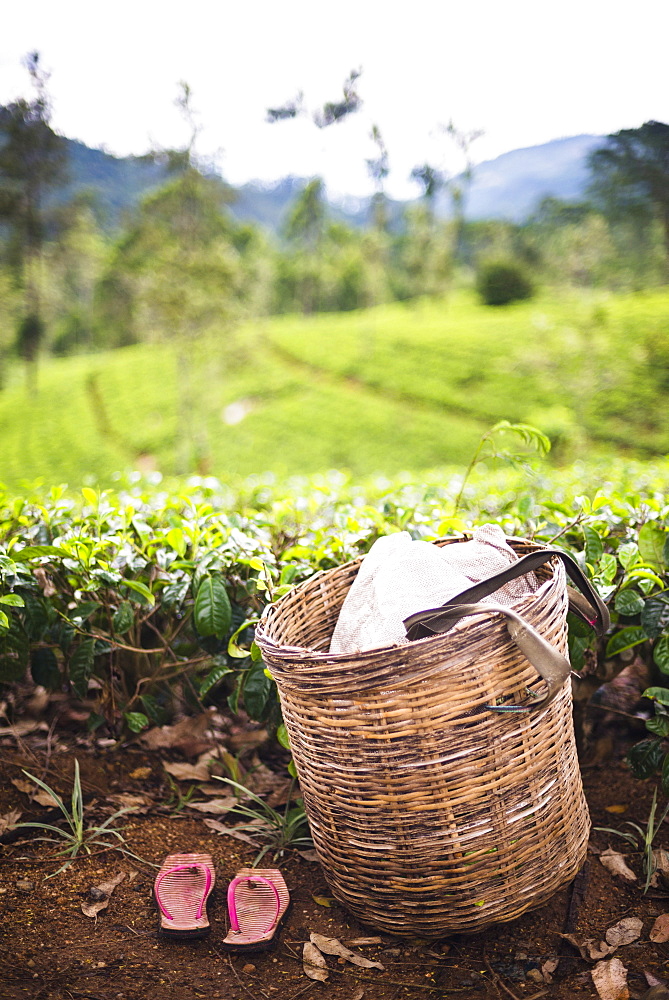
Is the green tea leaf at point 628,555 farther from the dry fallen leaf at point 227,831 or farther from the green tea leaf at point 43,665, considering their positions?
the green tea leaf at point 43,665

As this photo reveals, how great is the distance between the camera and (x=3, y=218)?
24609 mm

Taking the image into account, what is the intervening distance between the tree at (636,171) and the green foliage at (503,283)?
17309 mm

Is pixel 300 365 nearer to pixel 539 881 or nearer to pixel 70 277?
pixel 70 277

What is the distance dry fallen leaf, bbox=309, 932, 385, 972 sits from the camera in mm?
1255

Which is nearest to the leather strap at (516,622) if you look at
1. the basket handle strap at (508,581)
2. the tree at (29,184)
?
the basket handle strap at (508,581)

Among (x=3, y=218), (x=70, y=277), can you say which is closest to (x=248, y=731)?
(x=3, y=218)

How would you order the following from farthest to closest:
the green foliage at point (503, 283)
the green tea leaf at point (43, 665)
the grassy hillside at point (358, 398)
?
the green foliage at point (503, 283), the grassy hillside at point (358, 398), the green tea leaf at point (43, 665)

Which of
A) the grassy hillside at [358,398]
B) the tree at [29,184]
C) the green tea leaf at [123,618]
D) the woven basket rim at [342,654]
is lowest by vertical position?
the grassy hillside at [358,398]

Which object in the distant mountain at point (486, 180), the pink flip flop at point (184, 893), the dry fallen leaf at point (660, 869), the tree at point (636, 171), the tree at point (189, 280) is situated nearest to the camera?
the pink flip flop at point (184, 893)

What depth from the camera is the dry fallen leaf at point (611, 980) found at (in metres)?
1.16

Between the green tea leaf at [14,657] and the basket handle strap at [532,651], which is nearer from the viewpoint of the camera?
the basket handle strap at [532,651]

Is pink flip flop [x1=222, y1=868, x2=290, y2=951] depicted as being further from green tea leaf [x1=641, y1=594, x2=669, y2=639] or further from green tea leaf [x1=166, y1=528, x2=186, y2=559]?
green tea leaf [x1=641, y1=594, x2=669, y2=639]

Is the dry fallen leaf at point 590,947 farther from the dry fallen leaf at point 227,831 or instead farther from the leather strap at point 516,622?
the dry fallen leaf at point 227,831

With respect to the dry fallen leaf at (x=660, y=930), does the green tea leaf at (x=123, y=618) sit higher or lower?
higher
